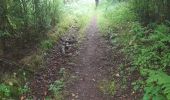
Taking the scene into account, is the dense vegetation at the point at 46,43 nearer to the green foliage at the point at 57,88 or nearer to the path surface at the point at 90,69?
the green foliage at the point at 57,88

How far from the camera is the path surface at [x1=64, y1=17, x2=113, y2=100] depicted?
25.7ft

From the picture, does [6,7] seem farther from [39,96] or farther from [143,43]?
[143,43]

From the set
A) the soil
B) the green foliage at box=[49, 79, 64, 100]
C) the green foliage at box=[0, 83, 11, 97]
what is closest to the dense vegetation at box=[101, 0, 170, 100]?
the soil

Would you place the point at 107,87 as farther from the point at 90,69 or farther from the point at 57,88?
the point at 90,69

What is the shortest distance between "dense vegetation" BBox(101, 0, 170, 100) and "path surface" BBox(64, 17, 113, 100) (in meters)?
0.82

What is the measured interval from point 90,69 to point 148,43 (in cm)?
242

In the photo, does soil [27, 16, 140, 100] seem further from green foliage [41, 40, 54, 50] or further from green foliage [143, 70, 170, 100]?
green foliage [143, 70, 170, 100]

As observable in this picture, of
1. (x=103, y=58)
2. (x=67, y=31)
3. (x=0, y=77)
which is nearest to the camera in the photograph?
(x=0, y=77)

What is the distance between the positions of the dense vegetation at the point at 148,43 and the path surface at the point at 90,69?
818mm

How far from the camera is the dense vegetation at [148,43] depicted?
6305 millimetres

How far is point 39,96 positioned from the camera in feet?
25.2

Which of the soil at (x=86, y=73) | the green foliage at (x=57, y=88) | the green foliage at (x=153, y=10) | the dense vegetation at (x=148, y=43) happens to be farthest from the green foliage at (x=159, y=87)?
the green foliage at (x=153, y=10)

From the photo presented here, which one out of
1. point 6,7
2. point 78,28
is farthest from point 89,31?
point 6,7

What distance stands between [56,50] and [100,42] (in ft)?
9.51
